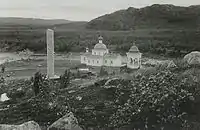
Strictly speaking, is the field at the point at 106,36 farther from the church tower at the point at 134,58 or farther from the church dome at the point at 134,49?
the church tower at the point at 134,58

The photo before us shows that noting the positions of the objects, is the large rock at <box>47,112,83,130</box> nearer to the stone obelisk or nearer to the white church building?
the stone obelisk

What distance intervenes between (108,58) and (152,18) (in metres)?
2.04

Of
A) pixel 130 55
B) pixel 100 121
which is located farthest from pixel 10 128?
pixel 130 55

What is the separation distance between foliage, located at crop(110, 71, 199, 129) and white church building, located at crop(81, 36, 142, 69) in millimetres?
1648

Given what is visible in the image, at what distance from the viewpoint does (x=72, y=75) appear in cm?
786

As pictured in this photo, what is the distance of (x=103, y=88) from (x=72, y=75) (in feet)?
Answer: 3.57

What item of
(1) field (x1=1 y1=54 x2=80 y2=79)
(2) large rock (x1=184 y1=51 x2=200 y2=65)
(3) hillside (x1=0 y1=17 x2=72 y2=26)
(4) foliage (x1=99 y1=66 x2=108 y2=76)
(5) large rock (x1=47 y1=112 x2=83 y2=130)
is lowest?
(5) large rock (x1=47 y1=112 x2=83 y2=130)

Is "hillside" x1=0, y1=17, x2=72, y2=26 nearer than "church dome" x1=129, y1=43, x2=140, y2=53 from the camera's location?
Yes

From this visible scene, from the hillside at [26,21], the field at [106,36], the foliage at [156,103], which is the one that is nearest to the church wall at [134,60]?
the field at [106,36]

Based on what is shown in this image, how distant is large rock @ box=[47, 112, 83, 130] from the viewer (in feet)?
17.7

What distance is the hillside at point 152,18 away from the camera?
6.80m

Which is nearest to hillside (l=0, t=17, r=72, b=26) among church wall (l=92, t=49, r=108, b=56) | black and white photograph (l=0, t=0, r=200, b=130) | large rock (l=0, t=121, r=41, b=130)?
black and white photograph (l=0, t=0, r=200, b=130)

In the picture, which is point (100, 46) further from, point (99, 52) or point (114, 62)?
point (114, 62)

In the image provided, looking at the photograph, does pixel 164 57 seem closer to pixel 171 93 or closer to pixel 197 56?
pixel 197 56
